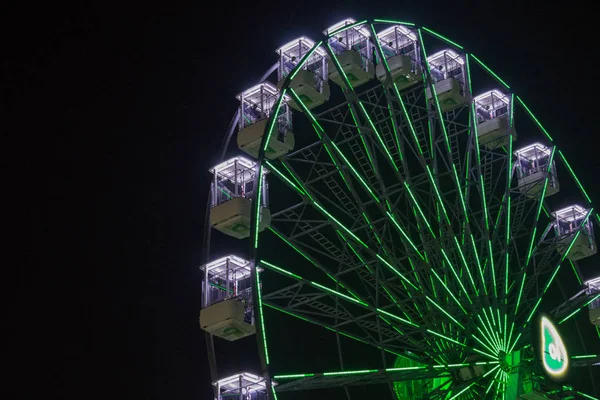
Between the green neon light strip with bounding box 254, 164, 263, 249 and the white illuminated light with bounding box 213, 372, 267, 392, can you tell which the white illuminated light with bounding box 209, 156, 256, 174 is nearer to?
the green neon light strip with bounding box 254, 164, 263, 249

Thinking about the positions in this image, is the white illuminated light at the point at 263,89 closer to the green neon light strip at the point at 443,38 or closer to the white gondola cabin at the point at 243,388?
the green neon light strip at the point at 443,38

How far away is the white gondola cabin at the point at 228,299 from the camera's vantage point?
1875 centimetres

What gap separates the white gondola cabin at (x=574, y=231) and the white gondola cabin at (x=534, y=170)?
27.2 inches

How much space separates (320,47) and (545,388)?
7.84m

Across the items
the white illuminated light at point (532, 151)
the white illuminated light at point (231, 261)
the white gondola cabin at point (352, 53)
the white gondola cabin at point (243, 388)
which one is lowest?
the white gondola cabin at point (243, 388)

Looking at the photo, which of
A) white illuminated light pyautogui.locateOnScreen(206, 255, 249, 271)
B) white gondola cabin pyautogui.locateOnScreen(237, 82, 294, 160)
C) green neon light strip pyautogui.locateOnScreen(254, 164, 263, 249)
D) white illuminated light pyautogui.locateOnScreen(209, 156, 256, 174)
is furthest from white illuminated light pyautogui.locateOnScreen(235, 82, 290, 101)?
white illuminated light pyautogui.locateOnScreen(206, 255, 249, 271)

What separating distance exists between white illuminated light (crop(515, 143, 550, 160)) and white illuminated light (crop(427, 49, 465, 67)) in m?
2.72

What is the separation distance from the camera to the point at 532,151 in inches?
976

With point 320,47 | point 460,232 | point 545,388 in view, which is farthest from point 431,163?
point 545,388

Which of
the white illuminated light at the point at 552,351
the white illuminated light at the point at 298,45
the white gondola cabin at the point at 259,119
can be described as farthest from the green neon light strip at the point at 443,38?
the white illuminated light at the point at 552,351

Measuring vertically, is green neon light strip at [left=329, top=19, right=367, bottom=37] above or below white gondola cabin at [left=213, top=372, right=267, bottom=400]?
above

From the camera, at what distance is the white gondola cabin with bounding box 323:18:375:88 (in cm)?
2133

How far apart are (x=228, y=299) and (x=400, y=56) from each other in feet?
21.1

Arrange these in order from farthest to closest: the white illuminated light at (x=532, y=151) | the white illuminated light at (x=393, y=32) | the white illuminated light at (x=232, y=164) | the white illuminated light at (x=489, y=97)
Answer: the white illuminated light at (x=532, y=151) → the white illuminated light at (x=489, y=97) → the white illuminated light at (x=393, y=32) → the white illuminated light at (x=232, y=164)
